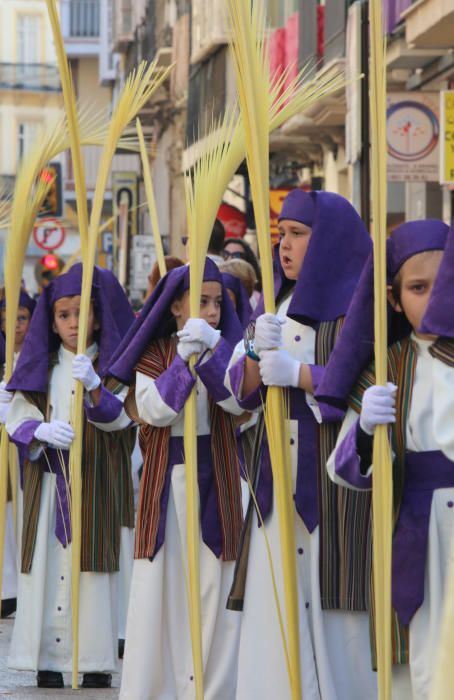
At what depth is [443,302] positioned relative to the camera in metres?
4.75

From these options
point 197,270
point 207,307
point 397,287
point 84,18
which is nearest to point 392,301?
point 397,287

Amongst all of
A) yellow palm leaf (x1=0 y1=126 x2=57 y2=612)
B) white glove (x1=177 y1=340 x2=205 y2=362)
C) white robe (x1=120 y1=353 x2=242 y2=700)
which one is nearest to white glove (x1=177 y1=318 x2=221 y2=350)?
white glove (x1=177 y1=340 x2=205 y2=362)

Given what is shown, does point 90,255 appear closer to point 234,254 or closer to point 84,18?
point 234,254

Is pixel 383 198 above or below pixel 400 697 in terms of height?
above

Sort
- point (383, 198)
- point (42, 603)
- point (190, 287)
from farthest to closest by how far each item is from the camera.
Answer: point (42, 603), point (190, 287), point (383, 198)

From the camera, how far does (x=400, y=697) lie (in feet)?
16.9

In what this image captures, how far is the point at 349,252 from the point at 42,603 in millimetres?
2645

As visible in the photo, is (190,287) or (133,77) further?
(133,77)

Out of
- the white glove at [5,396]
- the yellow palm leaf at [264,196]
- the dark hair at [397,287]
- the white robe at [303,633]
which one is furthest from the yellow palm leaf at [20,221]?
the dark hair at [397,287]

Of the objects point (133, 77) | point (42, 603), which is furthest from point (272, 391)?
point (42, 603)

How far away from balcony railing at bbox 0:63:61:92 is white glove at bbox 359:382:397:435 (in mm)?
73115

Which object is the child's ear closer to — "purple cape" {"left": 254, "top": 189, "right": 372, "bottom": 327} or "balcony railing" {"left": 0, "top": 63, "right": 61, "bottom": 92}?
"purple cape" {"left": 254, "top": 189, "right": 372, "bottom": 327}

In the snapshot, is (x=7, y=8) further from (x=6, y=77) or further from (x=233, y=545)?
(x=233, y=545)

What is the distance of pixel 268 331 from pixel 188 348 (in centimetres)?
107
